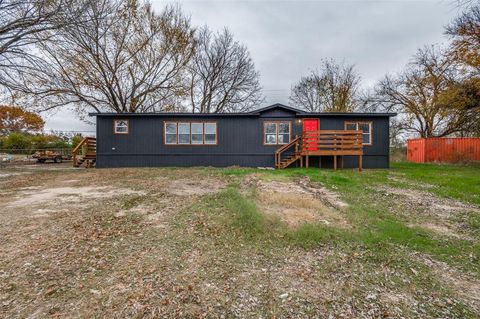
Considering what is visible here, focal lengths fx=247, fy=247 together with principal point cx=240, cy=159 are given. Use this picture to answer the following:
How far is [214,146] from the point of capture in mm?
13531

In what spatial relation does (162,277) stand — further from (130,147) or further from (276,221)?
(130,147)

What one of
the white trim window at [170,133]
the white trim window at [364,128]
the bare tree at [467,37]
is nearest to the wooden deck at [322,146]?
the white trim window at [364,128]

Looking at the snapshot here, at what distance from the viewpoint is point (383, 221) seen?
4250 mm

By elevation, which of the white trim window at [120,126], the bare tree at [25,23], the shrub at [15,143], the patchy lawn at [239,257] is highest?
the bare tree at [25,23]

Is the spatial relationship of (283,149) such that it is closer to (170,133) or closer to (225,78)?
(170,133)

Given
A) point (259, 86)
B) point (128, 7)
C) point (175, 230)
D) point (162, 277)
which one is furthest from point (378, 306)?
point (259, 86)

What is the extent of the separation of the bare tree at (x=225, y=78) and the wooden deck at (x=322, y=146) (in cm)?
1096

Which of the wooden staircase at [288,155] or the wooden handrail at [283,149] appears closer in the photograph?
the wooden staircase at [288,155]

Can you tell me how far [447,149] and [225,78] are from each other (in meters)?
18.4

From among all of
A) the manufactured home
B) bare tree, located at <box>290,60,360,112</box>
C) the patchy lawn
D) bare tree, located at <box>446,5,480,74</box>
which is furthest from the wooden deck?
bare tree, located at <box>290,60,360,112</box>

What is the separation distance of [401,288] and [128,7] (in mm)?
19808

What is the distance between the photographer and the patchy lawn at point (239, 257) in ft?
6.93

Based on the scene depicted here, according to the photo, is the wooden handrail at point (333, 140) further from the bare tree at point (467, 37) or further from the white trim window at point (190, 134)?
the bare tree at point (467, 37)

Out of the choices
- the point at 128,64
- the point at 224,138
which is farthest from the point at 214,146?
the point at 128,64
